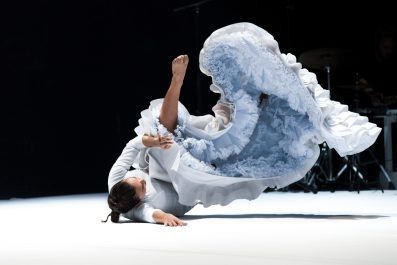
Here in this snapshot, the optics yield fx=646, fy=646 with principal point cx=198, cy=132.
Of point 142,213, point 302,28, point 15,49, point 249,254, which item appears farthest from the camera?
point 302,28

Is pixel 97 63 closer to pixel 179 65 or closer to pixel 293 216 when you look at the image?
pixel 179 65

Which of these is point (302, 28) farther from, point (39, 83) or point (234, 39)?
point (234, 39)

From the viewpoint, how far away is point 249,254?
1849 mm

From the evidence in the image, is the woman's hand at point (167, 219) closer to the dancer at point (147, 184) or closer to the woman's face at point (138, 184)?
the dancer at point (147, 184)

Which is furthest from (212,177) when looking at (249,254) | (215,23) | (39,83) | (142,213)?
(215,23)

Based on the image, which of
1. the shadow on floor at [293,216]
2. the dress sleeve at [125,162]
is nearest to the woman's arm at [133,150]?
the dress sleeve at [125,162]

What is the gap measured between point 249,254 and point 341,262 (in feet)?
0.94

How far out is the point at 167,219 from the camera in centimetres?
272

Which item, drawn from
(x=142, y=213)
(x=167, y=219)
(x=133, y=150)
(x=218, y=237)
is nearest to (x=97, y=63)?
(x=133, y=150)

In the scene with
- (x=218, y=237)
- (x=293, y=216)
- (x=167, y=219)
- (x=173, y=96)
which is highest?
(x=173, y=96)

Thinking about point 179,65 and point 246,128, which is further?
point 246,128

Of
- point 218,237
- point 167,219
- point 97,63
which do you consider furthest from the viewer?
point 97,63

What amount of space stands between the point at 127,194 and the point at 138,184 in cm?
6

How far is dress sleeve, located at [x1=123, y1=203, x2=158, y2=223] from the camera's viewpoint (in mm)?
2840
